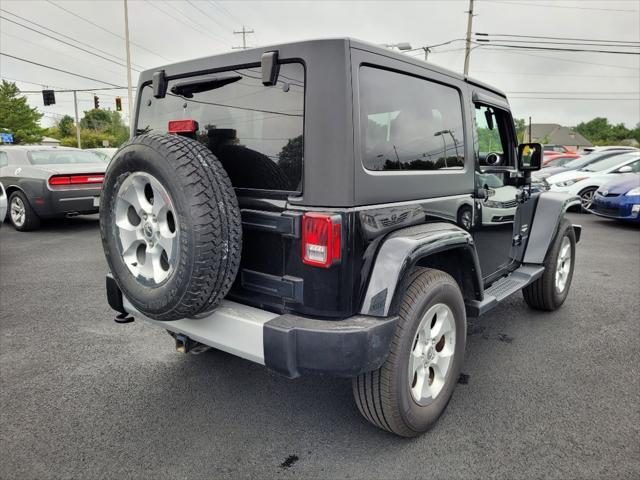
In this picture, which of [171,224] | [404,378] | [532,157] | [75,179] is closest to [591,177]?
[532,157]

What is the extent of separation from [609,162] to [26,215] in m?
12.7

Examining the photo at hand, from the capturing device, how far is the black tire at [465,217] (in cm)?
275

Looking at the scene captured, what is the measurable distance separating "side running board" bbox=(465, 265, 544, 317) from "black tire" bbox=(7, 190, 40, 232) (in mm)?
7984

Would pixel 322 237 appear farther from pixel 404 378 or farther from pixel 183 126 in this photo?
pixel 183 126

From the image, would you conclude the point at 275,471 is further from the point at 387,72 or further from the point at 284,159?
the point at 387,72

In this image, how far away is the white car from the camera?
1042cm

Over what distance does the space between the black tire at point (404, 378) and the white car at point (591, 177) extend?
9.43m

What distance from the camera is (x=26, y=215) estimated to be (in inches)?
318

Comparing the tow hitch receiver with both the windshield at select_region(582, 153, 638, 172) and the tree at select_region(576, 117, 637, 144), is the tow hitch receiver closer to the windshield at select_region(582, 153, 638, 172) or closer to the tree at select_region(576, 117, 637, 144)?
the windshield at select_region(582, 153, 638, 172)

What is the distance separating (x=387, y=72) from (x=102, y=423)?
7.88 ft

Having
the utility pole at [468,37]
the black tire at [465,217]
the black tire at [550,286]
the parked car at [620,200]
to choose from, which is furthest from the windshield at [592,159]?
the utility pole at [468,37]

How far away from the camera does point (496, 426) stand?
2441mm

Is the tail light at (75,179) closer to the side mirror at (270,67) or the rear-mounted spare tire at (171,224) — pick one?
the rear-mounted spare tire at (171,224)

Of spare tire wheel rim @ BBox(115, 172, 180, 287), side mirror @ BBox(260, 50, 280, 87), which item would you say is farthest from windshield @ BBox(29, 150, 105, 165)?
side mirror @ BBox(260, 50, 280, 87)
